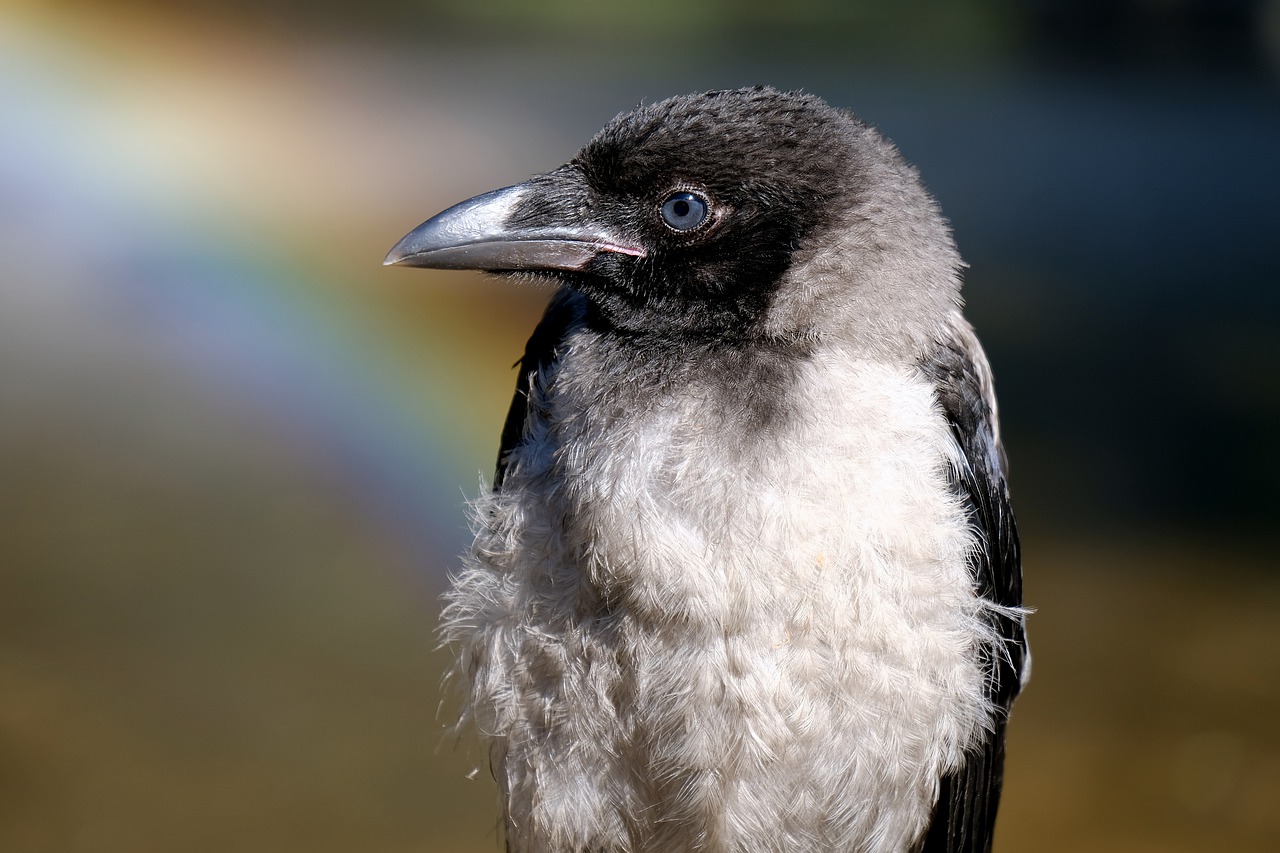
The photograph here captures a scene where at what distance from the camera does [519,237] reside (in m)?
1.63

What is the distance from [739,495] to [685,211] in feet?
1.23

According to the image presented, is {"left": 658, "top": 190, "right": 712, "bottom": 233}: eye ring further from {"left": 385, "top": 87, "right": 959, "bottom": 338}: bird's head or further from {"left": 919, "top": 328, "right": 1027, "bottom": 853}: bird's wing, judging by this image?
{"left": 919, "top": 328, "right": 1027, "bottom": 853}: bird's wing

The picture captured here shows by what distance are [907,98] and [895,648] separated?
5246 millimetres

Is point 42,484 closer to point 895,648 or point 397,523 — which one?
point 397,523

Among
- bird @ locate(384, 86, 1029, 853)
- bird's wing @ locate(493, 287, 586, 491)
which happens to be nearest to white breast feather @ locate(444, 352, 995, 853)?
bird @ locate(384, 86, 1029, 853)

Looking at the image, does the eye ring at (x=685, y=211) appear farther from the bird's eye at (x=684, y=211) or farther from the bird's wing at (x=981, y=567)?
the bird's wing at (x=981, y=567)

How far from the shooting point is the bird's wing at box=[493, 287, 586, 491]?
1.77 metres

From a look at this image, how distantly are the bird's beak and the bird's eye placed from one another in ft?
0.31

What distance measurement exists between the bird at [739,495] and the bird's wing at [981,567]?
1 centimetres

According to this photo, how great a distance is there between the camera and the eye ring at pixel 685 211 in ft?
5.07

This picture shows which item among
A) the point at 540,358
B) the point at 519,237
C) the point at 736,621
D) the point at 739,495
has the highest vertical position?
the point at 519,237

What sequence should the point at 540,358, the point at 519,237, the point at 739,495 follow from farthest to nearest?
the point at 540,358 → the point at 519,237 → the point at 739,495

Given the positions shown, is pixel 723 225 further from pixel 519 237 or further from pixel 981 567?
pixel 981 567

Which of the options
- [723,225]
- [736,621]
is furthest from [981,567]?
[723,225]
